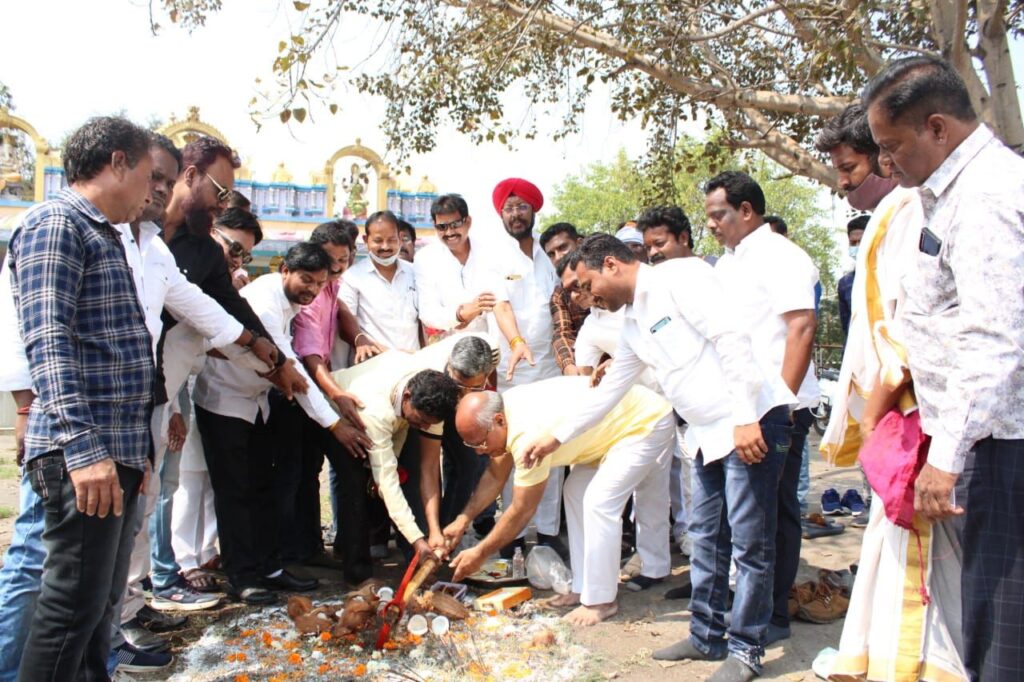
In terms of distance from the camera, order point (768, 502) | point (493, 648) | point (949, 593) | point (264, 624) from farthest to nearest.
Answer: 1. point (264, 624)
2. point (493, 648)
3. point (768, 502)
4. point (949, 593)

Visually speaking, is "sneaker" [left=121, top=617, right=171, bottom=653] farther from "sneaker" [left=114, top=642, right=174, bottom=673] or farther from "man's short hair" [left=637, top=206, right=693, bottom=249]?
"man's short hair" [left=637, top=206, right=693, bottom=249]

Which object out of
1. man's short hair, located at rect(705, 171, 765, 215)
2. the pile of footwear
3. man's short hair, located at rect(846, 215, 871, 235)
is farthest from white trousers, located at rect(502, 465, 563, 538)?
man's short hair, located at rect(846, 215, 871, 235)

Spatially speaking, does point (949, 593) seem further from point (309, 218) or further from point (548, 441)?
point (309, 218)

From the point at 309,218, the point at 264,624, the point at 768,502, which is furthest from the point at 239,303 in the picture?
the point at 309,218

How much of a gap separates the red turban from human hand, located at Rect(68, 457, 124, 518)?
366 centimetres

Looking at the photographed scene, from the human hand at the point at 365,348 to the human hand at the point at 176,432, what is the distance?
113cm

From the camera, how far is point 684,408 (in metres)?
3.53

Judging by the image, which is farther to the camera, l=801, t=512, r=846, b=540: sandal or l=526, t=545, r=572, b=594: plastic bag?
l=801, t=512, r=846, b=540: sandal

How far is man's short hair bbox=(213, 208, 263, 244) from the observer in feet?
15.0

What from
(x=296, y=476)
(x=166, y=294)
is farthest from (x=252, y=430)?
(x=166, y=294)

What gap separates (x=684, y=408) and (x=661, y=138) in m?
5.50

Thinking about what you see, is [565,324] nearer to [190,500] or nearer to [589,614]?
[589,614]

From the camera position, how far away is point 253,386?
4.31m

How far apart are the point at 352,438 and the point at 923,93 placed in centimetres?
311
